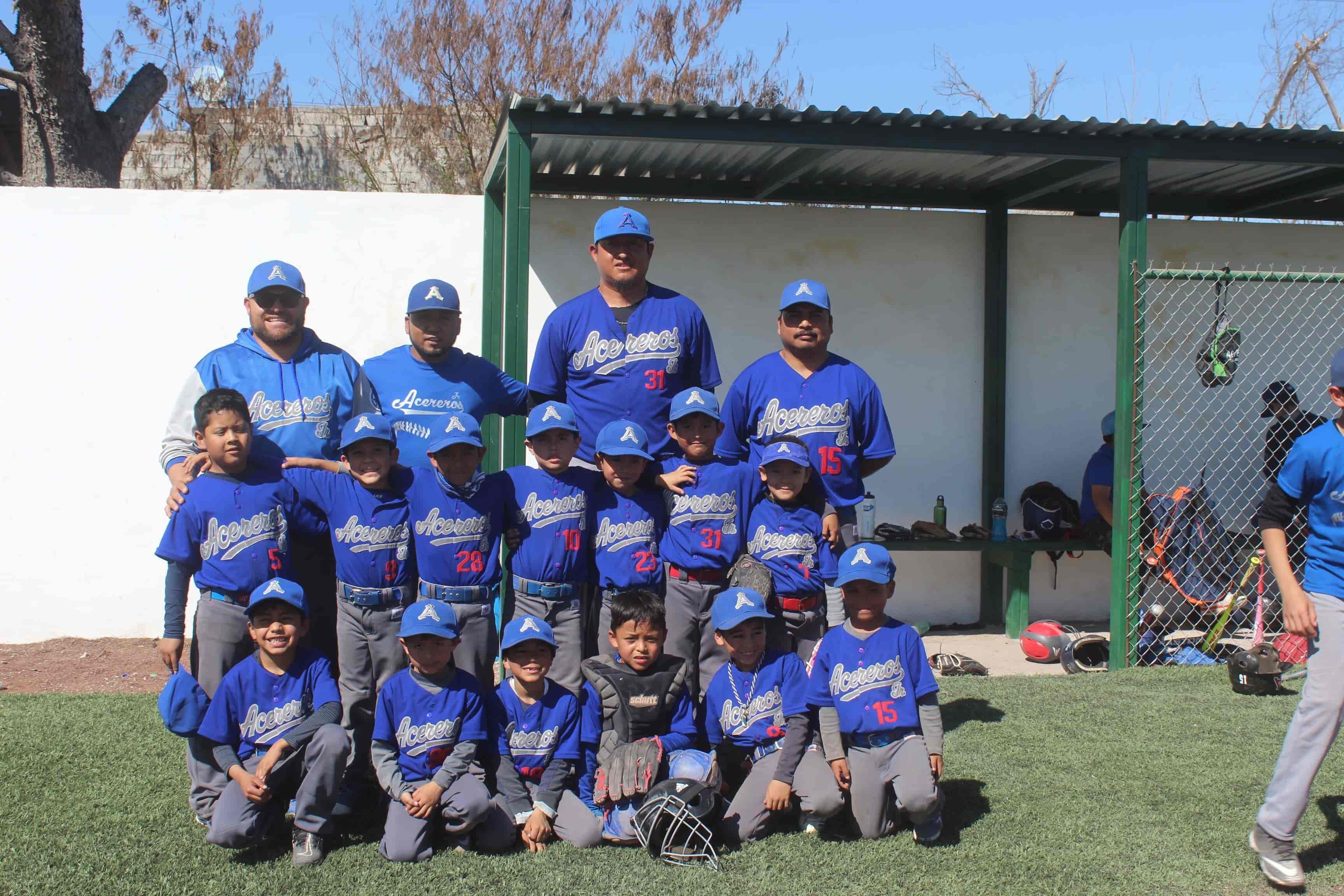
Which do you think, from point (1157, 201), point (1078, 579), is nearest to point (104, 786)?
point (1078, 579)

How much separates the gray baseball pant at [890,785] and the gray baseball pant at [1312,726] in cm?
95

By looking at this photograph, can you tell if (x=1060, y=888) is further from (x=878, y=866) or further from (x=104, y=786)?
(x=104, y=786)

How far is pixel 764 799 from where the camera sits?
11.8 ft

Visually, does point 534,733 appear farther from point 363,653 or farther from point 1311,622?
point 1311,622

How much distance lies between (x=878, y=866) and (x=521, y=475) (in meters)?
1.78

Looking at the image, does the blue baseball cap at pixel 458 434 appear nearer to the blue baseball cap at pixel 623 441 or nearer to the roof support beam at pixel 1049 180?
the blue baseball cap at pixel 623 441

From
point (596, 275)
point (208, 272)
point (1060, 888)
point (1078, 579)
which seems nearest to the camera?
point (1060, 888)

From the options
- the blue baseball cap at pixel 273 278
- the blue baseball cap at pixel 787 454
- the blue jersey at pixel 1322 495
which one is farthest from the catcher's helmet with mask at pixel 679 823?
the blue baseball cap at pixel 273 278

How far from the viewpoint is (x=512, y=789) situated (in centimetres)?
354

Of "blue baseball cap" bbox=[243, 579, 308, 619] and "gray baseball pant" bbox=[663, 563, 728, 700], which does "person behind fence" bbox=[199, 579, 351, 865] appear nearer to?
"blue baseball cap" bbox=[243, 579, 308, 619]

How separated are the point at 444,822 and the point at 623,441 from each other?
4.55ft

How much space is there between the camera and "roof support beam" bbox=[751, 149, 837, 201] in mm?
6391

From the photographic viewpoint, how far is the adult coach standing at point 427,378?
407cm

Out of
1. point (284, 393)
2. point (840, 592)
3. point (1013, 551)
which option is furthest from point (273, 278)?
point (1013, 551)
